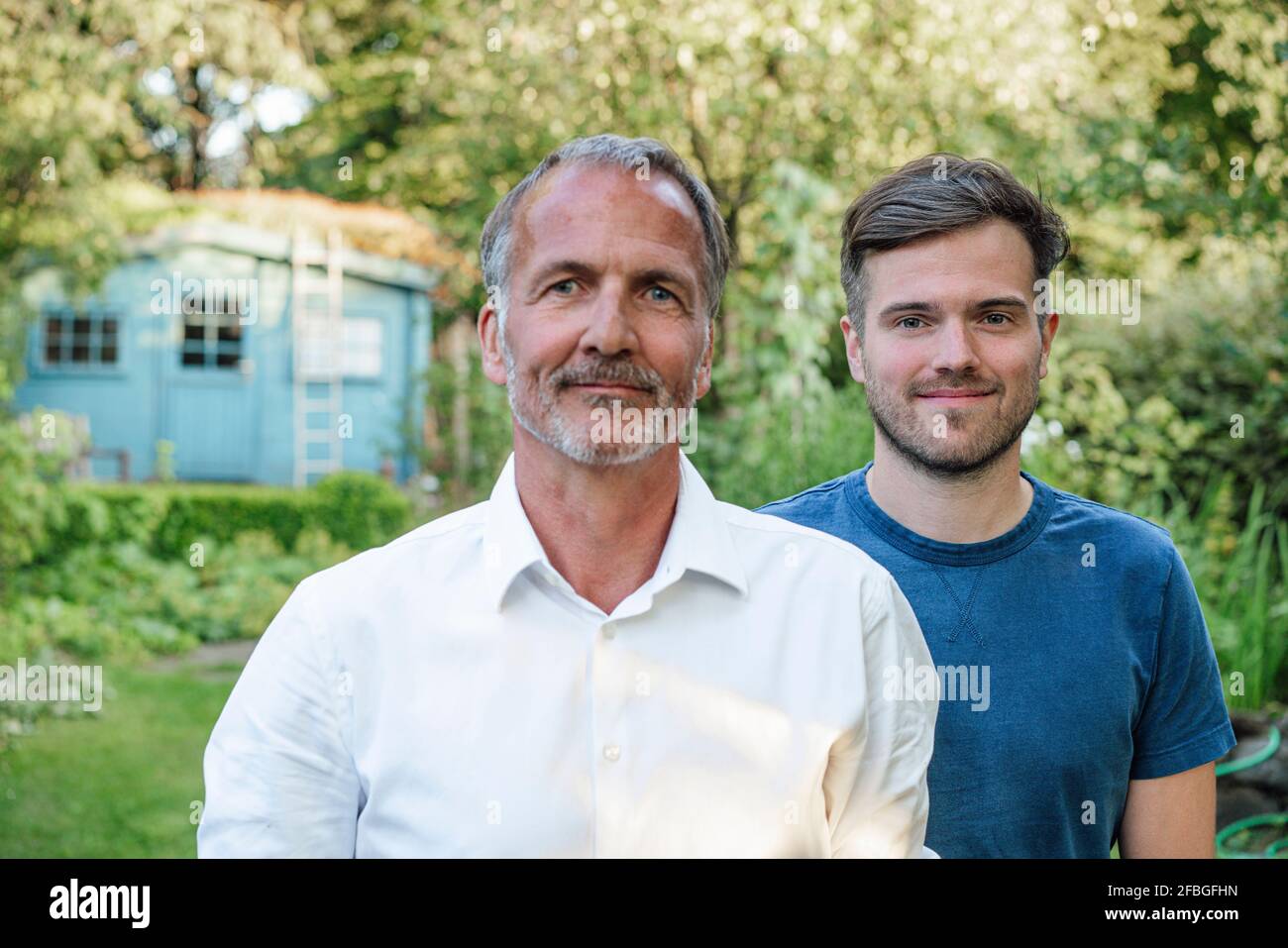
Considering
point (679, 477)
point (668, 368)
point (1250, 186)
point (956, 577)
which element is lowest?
point (956, 577)

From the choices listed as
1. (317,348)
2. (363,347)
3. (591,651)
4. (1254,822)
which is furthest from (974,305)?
(363,347)

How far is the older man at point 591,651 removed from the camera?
1802 mm

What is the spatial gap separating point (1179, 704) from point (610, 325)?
120cm

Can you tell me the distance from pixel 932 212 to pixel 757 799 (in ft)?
3.51

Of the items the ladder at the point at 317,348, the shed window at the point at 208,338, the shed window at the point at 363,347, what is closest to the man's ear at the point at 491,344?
the ladder at the point at 317,348

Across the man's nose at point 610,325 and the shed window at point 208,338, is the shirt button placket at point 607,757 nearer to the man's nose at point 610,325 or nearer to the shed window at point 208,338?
the man's nose at point 610,325

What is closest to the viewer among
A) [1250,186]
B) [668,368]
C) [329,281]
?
[668,368]

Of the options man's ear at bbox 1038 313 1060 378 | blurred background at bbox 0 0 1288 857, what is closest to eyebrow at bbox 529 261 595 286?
man's ear at bbox 1038 313 1060 378

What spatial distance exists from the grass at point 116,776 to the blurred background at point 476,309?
2 cm

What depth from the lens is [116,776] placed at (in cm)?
579

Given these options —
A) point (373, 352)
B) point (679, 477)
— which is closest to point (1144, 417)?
point (679, 477)

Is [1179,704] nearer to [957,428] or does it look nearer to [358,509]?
[957,428]
